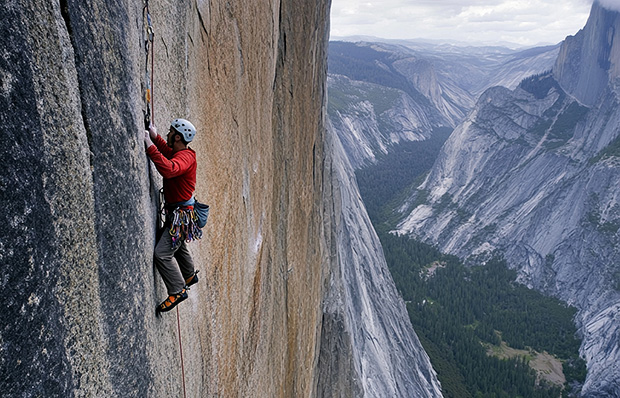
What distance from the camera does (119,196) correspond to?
3393 millimetres

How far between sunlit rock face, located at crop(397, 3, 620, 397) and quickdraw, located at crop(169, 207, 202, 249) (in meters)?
54.6

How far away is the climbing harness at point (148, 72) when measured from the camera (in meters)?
4.09

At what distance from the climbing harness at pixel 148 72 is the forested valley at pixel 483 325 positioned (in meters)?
50.1

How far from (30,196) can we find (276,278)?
25.1 ft

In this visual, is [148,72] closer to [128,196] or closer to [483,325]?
[128,196]

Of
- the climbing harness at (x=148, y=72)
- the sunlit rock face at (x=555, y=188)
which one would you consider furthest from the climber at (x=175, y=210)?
the sunlit rock face at (x=555, y=188)

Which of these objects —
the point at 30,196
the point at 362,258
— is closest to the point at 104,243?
the point at 30,196

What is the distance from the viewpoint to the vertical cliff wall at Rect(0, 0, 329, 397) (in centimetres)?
238

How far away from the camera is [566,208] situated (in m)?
74.8

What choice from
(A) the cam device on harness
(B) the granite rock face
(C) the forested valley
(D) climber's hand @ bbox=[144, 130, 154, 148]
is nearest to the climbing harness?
(D) climber's hand @ bbox=[144, 130, 154, 148]

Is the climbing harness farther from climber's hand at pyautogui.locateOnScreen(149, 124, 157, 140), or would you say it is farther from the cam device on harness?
the cam device on harness

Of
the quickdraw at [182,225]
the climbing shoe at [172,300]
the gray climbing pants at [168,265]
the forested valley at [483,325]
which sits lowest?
the forested valley at [483,325]

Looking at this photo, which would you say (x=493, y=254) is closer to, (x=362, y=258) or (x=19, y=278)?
(x=362, y=258)

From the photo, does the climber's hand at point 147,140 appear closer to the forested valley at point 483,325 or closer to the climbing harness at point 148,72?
the climbing harness at point 148,72
